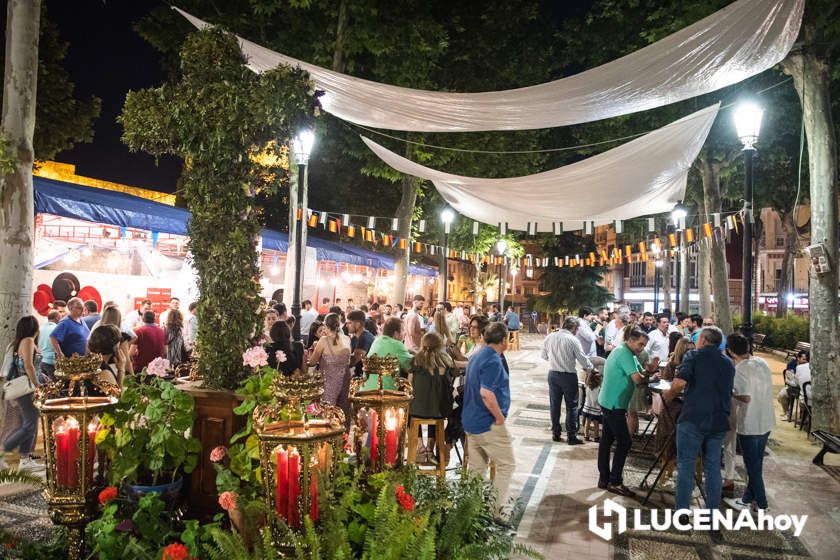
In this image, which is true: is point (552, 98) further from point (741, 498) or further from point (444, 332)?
point (741, 498)

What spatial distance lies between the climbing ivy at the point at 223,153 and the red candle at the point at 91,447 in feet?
2.47

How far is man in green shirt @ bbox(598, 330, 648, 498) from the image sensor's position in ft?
18.5

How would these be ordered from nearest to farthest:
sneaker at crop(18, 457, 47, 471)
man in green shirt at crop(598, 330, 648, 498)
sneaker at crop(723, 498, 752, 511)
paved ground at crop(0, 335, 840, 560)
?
paved ground at crop(0, 335, 840, 560) < sneaker at crop(723, 498, 752, 511) < man in green shirt at crop(598, 330, 648, 498) < sneaker at crop(18, 457, 47, 471)

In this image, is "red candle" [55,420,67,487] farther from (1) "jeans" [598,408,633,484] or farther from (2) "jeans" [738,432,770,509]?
(2) "jeans" [738,432,770,509]

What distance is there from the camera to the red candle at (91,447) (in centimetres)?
342

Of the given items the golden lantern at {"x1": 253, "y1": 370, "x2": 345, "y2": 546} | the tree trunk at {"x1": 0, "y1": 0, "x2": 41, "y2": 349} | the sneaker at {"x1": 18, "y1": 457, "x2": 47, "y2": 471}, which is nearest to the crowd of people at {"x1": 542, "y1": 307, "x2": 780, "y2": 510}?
the golden lantern at {"x1": 253, "y1": 370, "x2": 345, "y2": 546}

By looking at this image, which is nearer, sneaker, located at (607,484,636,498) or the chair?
sneaker, located at (607,484,636,498)

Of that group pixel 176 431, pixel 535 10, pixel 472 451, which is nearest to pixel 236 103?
pixel 176 431

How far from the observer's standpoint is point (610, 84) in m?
5.80

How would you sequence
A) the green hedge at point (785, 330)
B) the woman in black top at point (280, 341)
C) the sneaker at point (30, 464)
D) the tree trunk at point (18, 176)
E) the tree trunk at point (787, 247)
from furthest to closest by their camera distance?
the tree trunk at point (787, 247), the green hedge at point (785, 330), the tree trunk at point (18, 176), the woman in black top at point (280, 341), the sneaker at point (30, 464)

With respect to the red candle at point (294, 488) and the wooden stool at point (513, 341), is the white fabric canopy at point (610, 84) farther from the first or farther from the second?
the wooden stool at point (513, 341)

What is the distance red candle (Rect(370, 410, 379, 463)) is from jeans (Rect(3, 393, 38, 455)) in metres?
4.47

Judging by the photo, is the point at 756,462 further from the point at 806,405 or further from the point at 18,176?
the point at 18,176

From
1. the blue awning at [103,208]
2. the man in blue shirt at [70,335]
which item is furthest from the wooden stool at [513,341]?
the man in blue shirt at [70,335]
